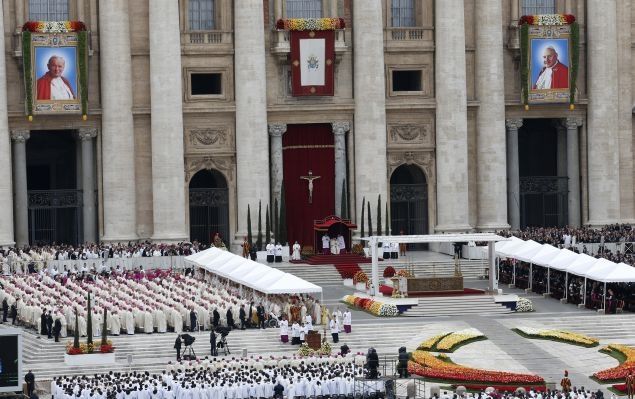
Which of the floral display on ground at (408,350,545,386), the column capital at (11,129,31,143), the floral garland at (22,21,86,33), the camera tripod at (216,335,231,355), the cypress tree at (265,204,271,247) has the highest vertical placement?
the floral garland at (22,21,86,33)

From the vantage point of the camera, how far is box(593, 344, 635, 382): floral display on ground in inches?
3100

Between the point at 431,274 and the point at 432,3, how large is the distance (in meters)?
21.3

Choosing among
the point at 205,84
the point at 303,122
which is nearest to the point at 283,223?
the point at 303,122

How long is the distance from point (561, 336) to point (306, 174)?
35831 mm

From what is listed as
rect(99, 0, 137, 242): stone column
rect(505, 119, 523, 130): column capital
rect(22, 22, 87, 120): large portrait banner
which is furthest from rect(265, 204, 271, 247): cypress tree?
rect(505, 119, 523, 130): column capital

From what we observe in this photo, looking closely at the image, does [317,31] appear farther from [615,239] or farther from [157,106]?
[615,239]

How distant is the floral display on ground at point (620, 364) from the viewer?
3100 inches

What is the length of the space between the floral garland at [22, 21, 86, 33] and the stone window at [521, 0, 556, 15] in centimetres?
2854

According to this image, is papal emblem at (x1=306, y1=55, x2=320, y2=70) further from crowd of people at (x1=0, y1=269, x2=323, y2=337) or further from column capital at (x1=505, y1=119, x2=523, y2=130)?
crowd of people at (x1=0, y1=269, x2=323, y2=337)

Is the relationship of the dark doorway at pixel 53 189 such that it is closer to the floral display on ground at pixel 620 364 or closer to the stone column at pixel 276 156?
the stone column at pixel 276 156

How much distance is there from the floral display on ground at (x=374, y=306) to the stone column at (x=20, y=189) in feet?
87.4

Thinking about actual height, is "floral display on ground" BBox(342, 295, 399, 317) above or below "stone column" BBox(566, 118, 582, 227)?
below

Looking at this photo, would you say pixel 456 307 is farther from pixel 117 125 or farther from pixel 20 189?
pixel 20 189

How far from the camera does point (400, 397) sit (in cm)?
7569
